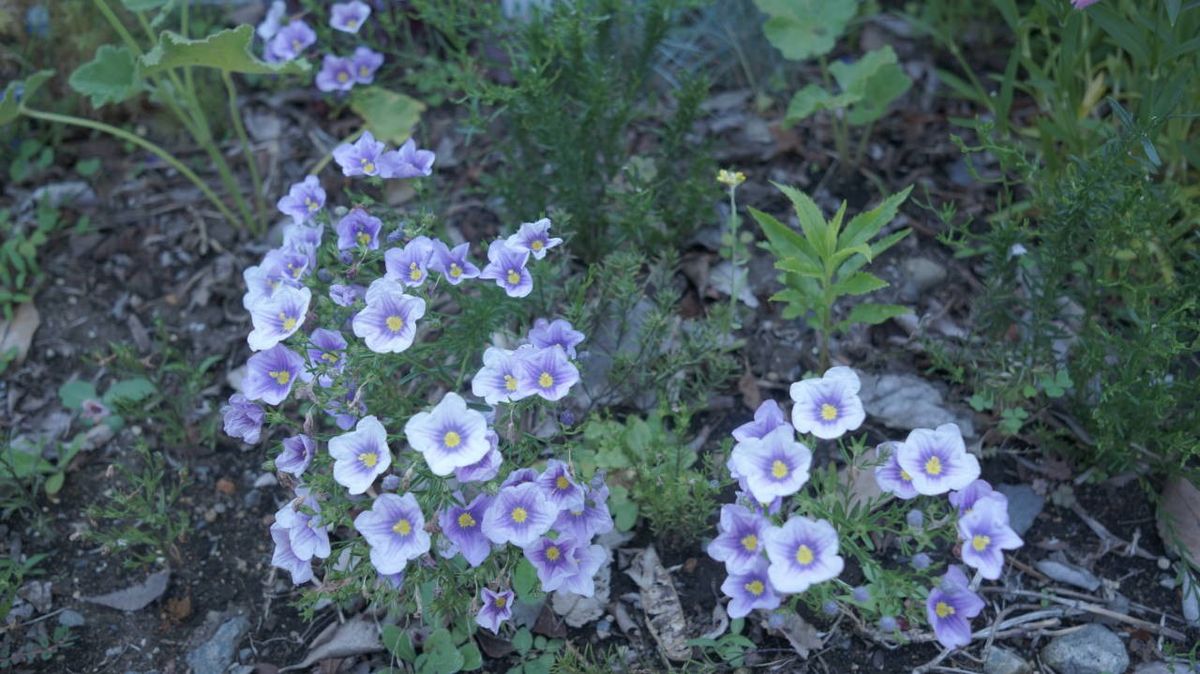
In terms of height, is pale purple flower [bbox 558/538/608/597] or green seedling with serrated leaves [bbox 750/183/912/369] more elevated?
green seedling with serrated leaves [bbox 750/183/912/369]

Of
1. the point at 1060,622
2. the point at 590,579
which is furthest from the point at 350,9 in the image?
the point at 1060,622

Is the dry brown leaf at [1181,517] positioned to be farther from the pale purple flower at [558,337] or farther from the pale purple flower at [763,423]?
the pale purple flower at [558,337]

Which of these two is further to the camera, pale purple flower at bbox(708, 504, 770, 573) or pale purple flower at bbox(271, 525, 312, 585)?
pale purple flower at bbox(271, 525, 312, 585)

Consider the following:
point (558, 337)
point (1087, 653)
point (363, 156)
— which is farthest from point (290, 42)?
point (1087, 653)

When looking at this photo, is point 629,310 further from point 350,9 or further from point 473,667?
point 350,9

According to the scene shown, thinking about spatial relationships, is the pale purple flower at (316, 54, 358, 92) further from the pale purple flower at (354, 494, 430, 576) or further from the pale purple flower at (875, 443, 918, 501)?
the pale purple flower at (875, 443, 918, 501)

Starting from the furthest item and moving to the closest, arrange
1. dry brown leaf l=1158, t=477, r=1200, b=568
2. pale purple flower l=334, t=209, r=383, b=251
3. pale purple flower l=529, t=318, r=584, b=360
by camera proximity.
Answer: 1. dry brown leaf l=1158, t=477, r=1200, b=568
2. pale purple flower l=334, t=209, r=383, b=251
3. pale purple flower l=529, t=318, r=584, b=360

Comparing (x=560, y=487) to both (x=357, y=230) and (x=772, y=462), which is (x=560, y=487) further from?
(x=357, y=230)

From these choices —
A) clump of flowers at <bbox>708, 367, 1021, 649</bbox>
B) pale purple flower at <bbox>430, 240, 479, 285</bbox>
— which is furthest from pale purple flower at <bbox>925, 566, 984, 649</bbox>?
pale purple flower at <bbox>430, 240, 479, 285</bbox>
